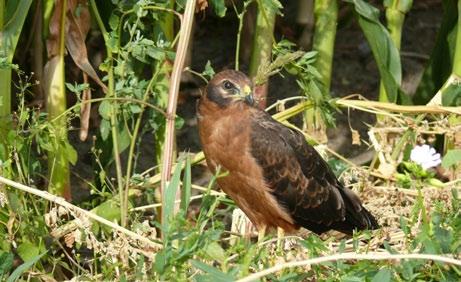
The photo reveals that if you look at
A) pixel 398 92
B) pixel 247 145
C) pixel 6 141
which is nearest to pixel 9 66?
pixel 6 141

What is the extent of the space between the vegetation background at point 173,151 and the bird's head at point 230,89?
148 millimetres

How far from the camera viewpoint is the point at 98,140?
16.6 ft

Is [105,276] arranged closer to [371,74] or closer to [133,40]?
[133,40]

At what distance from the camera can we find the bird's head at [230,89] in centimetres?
451

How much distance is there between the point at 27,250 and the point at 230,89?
3.14 ft

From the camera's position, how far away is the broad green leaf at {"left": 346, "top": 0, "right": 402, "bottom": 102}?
205 inches

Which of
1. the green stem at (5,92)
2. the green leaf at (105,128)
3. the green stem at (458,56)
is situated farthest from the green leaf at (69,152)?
the green stem at (458,56)

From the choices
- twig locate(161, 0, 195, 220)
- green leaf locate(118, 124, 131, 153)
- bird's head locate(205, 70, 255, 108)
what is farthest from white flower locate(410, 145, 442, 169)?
twig locate(161, 0, 195, 220)

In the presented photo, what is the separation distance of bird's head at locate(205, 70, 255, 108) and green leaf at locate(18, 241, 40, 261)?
880mm

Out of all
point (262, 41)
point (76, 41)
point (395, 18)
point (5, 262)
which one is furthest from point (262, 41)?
point (5, 262)

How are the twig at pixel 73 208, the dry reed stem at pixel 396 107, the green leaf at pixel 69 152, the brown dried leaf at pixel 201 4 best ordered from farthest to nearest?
the dry reed stem at pixel 396 107
the green leaf at pixel 69 152
the brown dried leaf at pixel 201 4
the twig at pixel 73 208

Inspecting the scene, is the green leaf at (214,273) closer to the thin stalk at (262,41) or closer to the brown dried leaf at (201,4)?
the brown dried leaf at (201,4)

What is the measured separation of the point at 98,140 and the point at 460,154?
1463mm

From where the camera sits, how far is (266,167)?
14.9 feet
